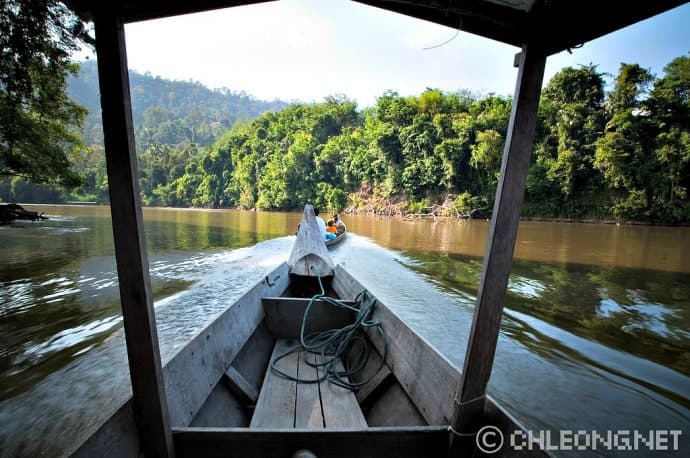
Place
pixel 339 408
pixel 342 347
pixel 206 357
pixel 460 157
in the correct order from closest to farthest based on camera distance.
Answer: pixel 206 357 → pixel 339 408 → pixel 342 347 → pixel 460 157

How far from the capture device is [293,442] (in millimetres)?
1402

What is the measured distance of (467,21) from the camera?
1.29m

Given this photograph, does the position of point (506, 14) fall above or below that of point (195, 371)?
above

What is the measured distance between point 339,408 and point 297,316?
1.19 metres

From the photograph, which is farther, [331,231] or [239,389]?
[331,231]

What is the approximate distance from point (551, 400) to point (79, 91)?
117556 mm

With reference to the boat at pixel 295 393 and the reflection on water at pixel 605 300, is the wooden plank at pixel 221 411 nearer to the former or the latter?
the boat at pixel 295 393

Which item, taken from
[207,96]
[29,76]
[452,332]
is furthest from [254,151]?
[207,96]

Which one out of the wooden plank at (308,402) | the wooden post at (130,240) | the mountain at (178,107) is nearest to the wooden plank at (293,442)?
the wooden post at (130,240)

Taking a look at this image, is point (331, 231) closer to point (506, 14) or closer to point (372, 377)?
point (372, 377)

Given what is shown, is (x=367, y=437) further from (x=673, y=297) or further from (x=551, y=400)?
(x=673, y=297)

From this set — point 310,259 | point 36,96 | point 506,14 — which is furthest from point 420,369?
point 36,96

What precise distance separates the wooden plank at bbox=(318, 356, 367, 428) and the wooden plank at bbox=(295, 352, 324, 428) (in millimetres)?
35

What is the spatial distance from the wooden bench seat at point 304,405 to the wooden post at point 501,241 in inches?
28.5
